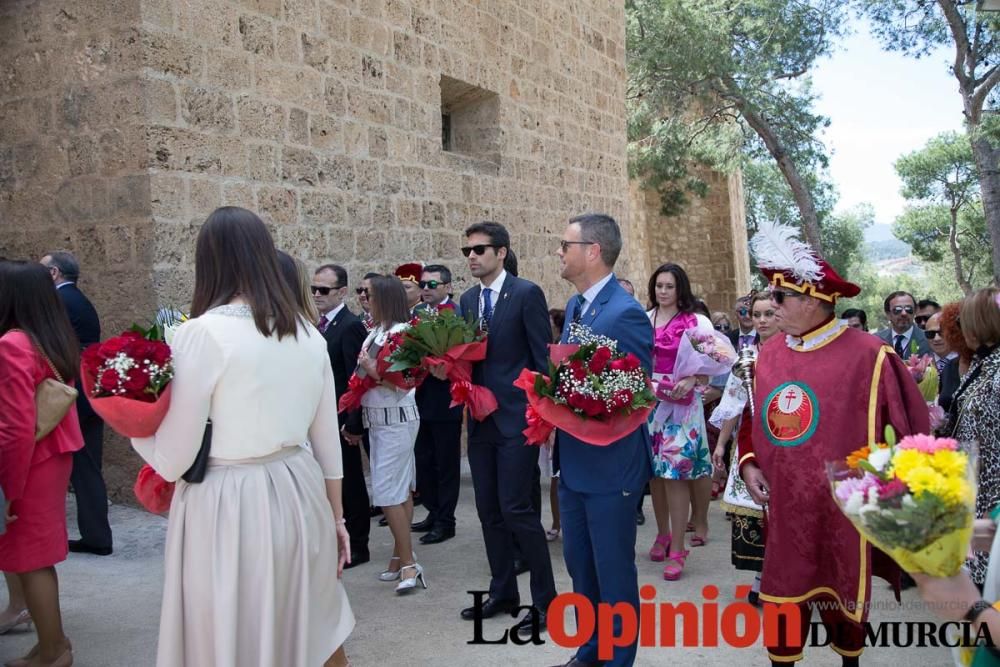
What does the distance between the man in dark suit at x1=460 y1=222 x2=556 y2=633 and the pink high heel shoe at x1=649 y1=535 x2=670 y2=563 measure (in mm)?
1410

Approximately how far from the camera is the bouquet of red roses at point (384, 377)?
205 inches

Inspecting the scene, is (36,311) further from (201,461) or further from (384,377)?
(384,377)

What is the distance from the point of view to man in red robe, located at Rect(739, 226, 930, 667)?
133 inches

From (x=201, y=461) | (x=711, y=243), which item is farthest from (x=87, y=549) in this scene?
(x=711, y=243)

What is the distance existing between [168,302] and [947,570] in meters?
5.63

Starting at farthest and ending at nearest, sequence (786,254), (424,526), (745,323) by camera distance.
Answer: (745,323), (424,526), (786,254)

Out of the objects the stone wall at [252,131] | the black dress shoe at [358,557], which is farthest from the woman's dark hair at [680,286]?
the stone wall at [252,131]

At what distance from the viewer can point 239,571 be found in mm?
2818

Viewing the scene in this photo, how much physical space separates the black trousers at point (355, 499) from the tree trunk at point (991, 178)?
45.2 feet

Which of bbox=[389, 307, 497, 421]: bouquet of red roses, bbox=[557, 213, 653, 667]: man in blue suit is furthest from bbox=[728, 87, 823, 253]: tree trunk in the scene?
bbox=[557, 213, 653, 667]: man in blue suit

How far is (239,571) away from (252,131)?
5114 millimetres

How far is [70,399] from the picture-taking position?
3984mm

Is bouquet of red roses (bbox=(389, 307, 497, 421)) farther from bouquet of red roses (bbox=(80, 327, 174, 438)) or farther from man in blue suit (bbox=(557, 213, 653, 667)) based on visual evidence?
bouquet of red roses (bbox=(80, 327, 174, 438))

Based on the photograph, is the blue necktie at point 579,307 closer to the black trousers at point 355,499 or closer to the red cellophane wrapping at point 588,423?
the red cellophane wrapping at point 588,423
